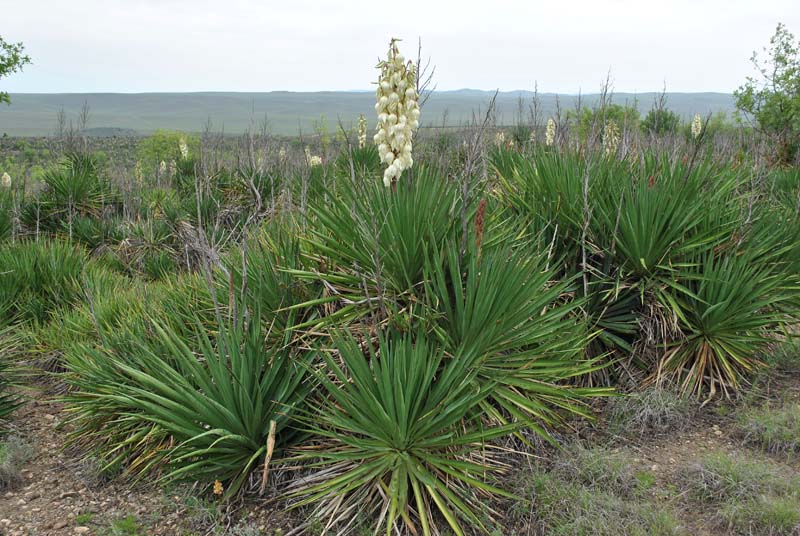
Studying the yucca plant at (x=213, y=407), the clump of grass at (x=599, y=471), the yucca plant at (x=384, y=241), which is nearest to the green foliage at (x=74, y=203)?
the yucca plant at (x=213, y=407)

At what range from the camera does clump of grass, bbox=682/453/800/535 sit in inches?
124

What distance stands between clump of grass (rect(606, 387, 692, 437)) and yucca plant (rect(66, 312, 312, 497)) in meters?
2.17

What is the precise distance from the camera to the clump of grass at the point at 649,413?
4238mm

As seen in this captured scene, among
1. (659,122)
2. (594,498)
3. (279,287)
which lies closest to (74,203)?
(279,287)

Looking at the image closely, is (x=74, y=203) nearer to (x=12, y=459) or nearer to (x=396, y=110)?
(x=12, y=459)

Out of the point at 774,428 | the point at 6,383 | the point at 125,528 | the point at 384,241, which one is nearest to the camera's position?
the point at 125,528

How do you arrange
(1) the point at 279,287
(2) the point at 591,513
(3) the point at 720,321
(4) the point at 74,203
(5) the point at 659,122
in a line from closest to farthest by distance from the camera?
(2) the point at 591,513, (1) the point at 279,287, (3) the point at 720,321, (4) the point at 74,203, (5) the point at 659,122

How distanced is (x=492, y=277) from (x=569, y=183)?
200cm

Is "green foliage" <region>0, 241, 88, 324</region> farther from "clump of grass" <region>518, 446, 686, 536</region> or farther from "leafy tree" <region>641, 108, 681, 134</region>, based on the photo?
"leafy tree" <region>641, 108, 681, 134</region>

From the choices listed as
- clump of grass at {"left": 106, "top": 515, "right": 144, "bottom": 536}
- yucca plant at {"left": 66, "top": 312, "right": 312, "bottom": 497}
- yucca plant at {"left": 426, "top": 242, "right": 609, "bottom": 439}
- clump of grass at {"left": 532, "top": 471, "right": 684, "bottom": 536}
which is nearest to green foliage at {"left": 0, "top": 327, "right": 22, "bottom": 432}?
yucca plant at {"left": 66, "top": 312, "right": 312, "bottom": 497}

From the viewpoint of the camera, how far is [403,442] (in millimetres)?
3098

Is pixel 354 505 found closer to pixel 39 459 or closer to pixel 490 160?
pixel 39 459

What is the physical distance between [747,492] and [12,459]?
4.39 m

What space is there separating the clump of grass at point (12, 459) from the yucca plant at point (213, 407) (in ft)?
1.61
